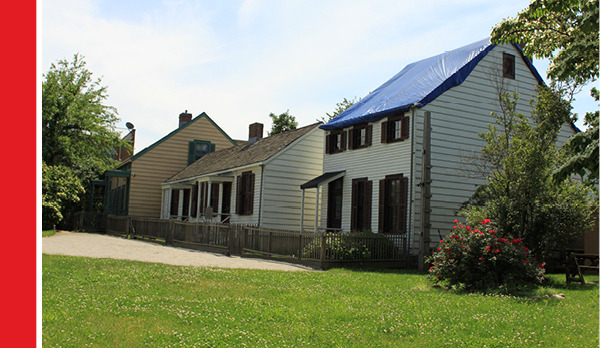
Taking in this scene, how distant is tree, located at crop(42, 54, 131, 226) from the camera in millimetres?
35156

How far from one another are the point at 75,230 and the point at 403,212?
23.3 metres

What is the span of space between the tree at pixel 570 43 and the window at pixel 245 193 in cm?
1744

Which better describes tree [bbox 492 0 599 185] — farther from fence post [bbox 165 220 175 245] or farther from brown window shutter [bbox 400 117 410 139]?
fence post [bbox 165 220 175 245]

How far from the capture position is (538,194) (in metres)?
14.0

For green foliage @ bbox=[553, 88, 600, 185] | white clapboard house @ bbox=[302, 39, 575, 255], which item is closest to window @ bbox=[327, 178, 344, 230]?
white clapboard house @ bbox=[302, 39, 575, 255]

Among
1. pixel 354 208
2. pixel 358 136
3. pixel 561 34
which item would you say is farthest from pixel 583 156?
pixel 358 136

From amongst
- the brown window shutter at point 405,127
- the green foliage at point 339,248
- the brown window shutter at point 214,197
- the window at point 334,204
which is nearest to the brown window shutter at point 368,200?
the window at point 334,204

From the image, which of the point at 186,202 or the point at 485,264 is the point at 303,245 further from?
the point at 186,202

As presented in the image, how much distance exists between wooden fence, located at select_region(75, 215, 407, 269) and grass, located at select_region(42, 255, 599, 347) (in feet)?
14.6

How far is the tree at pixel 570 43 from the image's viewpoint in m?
6.36

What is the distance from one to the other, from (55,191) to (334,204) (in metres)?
17.6

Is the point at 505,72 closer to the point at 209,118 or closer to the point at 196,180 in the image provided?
the point at 196,180

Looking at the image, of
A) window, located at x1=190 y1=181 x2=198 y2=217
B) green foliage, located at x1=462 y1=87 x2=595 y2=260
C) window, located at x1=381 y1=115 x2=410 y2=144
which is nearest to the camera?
green foliage, located at x1=462 y1=87 x2=595 y2=260

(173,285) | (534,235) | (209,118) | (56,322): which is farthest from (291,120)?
(56,322)
